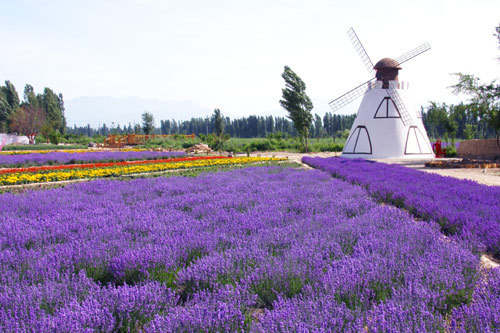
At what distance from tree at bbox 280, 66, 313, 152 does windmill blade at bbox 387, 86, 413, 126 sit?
36.3 ft

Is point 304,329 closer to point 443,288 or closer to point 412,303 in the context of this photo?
point 412,303

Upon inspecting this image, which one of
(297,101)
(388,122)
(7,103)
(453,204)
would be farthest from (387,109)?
(7,103)

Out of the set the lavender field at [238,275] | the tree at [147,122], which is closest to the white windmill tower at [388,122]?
the lavender field at [238,275]

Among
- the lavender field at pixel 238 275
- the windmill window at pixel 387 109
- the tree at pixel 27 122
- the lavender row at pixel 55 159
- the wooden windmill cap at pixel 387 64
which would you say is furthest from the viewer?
the tree at pixel 27 122

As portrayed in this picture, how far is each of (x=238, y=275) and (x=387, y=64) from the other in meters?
25.9

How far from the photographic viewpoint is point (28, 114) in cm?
5094

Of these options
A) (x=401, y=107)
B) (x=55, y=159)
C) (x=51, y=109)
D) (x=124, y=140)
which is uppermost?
(x=51, y=109)

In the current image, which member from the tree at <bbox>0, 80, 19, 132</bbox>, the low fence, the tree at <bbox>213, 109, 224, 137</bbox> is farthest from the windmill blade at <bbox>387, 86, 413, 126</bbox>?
the tree at <bbox>0, 80, 19, 132</bbox>

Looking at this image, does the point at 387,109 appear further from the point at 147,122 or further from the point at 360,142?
the point at 147,122

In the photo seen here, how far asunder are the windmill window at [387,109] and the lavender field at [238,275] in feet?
67.4

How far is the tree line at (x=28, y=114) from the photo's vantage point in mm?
50688

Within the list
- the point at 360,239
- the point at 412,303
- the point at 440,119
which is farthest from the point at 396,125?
the point at 412,303

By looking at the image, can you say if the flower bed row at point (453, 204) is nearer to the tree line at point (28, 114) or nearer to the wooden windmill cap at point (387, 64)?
the wooden windmill cap at point (387, 64)

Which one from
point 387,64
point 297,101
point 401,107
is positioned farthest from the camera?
point 297,101
